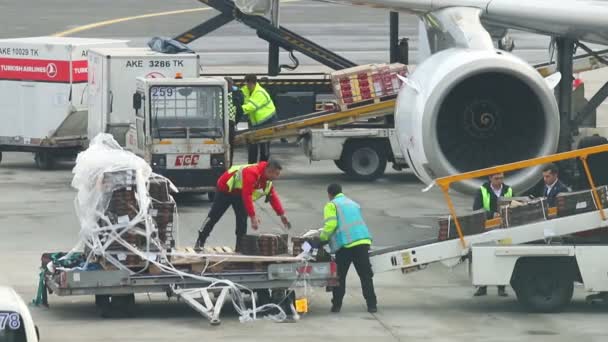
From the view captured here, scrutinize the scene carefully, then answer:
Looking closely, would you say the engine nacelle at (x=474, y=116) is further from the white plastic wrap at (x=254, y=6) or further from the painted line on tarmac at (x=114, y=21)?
the painted line on tarmac at (x=114, y=21)

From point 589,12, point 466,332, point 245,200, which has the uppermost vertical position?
point 589,12

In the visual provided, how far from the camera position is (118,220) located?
16.0 metres

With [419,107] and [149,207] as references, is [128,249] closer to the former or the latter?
[149,207]

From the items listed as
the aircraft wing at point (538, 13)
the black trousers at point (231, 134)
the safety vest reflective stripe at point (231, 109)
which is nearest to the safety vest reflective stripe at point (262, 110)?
the safety vest reflective stripe at point (231, 109)

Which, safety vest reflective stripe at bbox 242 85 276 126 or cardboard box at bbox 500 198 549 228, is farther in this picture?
safety vest reflective stripe at bbox 242 85 276 126

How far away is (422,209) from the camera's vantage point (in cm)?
2391

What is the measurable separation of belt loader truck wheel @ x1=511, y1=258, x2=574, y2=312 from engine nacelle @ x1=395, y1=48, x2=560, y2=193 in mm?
1828

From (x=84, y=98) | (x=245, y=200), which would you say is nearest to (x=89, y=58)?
(x=84, y=98)

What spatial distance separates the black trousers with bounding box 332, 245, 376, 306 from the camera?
53.8 ft

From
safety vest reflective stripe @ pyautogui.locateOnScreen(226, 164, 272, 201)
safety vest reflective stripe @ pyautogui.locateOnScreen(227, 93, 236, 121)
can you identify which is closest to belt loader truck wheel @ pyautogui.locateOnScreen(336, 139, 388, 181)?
safety vest reflective stripe @ pyautogui.locateOnScreen(227, 93, 236, 121)

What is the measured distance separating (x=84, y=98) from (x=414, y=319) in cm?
1416

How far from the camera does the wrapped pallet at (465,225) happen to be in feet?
55.3

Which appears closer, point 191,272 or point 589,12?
point 191,272

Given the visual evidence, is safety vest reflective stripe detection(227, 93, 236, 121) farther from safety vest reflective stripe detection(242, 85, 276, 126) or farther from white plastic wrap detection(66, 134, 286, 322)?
white plastic wrap detection(66, 134, 286, 322)
